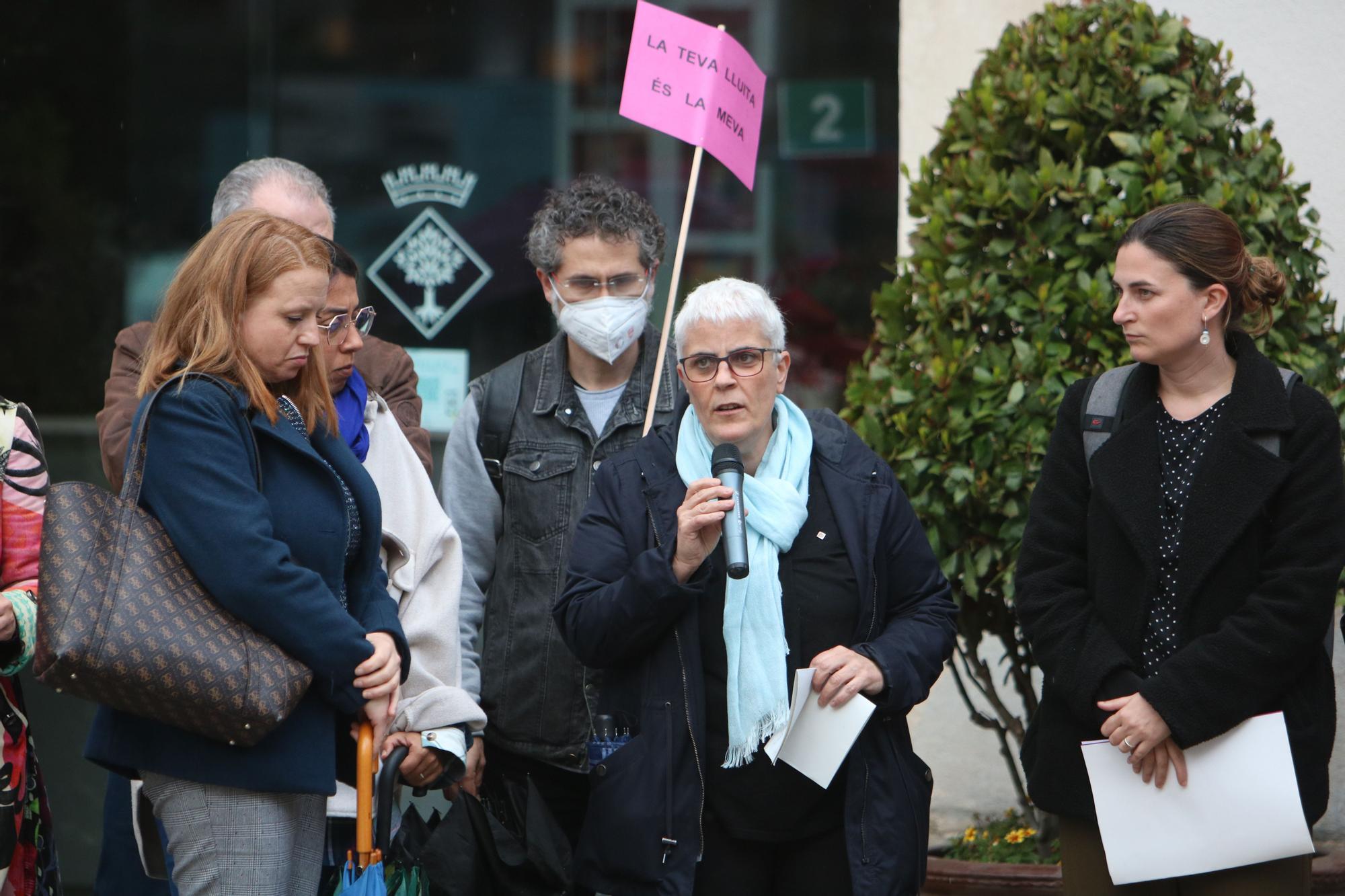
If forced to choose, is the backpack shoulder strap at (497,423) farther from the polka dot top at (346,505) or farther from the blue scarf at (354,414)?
the polka dot top at (346,505)

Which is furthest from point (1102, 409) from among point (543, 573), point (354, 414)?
point (354, 414)

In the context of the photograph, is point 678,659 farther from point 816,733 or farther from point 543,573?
point 543,573

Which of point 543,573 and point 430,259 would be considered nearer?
point 543,573

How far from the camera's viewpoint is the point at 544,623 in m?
4.09

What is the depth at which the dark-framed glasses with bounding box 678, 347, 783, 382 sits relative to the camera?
3621mm

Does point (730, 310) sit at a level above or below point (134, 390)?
above

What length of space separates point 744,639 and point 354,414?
1.08 meters

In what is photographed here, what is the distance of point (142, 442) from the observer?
121 inches

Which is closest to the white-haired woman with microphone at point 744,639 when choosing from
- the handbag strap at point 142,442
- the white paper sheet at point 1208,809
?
the white paper sheet at point 1208,809

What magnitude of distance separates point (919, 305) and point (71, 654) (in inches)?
113

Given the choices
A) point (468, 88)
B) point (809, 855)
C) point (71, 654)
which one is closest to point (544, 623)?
point (809, 855)

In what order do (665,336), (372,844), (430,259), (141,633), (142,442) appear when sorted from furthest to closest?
(430,259) < (665,336) < (372,844) < (142,442) < (141,633)

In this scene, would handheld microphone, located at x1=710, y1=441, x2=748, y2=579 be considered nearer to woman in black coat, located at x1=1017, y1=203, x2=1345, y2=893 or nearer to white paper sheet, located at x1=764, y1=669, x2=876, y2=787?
white paper sheet, located at x1=764, y1=669, x2=876, y2=787

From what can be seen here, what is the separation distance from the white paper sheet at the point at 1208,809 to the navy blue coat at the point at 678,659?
0.43m
